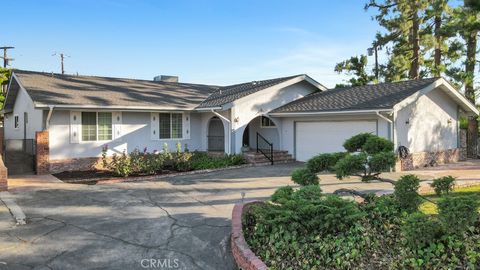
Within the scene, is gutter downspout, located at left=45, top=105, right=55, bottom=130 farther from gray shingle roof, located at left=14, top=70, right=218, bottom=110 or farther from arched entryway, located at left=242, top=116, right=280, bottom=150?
arched entryway, located at left=242, top=116, right=280, bottom=150

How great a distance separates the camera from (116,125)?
16.3 m

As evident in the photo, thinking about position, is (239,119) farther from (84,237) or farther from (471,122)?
(471,122)

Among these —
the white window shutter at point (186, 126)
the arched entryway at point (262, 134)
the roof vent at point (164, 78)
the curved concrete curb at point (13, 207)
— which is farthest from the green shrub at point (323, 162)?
the roof vent at point (164, 78)

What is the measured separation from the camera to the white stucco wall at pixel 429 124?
608 inches

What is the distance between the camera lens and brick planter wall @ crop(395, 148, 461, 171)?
1531 cm

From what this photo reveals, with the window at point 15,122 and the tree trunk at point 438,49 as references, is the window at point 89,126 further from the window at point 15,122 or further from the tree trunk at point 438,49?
the tree trunk at point 438,49

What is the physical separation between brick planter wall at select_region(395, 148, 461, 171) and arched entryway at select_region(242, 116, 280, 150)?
6.27 m

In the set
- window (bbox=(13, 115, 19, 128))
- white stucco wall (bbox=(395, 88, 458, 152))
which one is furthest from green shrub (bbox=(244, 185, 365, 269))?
window (bbox=(13, 115, 19, 128))

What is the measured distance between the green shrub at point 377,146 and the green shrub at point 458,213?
7.11 feet

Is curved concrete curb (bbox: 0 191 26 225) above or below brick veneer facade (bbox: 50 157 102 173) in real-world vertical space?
below

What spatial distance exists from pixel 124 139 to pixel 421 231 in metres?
14.2

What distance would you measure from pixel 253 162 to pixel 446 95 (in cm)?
994

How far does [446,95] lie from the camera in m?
17.9

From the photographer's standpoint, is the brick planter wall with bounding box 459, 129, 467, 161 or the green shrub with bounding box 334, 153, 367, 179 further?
the brick planter wall with bounding box 459, 129, 467, 161
